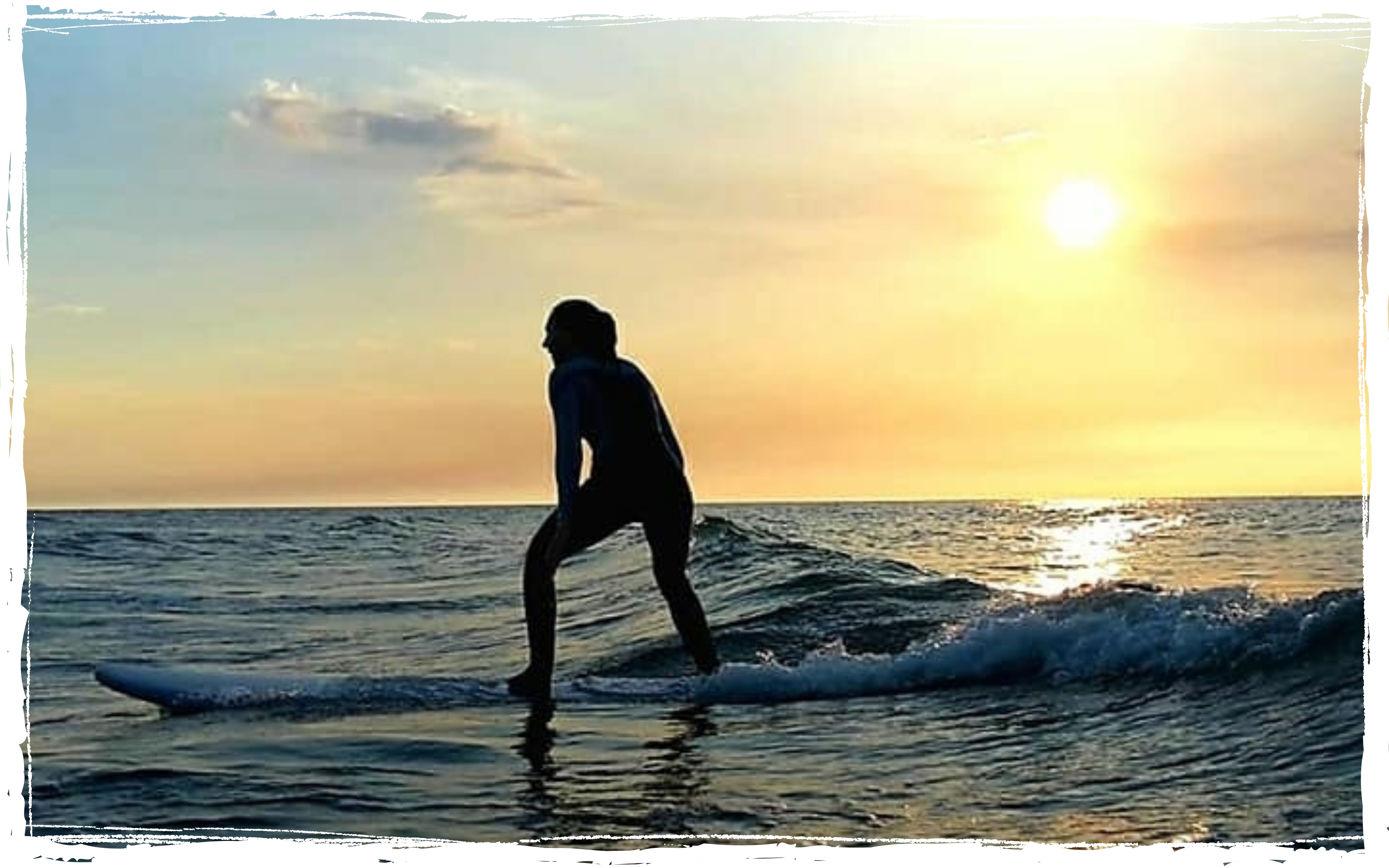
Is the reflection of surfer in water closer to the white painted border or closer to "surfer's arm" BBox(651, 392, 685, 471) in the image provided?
"surfer's arm" BBox(651, 392, 685, 471)

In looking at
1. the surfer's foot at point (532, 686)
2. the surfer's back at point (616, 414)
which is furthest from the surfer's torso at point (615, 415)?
the surfer's foot at point (532, 686)

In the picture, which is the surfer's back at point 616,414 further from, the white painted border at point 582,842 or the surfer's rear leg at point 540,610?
the white painted border at point 582,842

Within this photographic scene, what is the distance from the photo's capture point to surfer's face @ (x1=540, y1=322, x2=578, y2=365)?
593 centimetres

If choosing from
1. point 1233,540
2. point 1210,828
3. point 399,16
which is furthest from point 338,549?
point 1210,828

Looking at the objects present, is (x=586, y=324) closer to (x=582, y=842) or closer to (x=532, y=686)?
(x=532, y=686)

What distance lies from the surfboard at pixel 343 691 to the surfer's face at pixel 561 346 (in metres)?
1.37

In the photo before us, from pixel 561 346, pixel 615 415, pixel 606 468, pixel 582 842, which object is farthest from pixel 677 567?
pixel 582 842

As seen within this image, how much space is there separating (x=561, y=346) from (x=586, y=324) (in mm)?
131

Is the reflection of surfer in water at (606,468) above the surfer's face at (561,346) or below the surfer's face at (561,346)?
below

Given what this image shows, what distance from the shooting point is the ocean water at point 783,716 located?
419cm

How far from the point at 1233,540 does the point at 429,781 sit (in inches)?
451

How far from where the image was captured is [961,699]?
19.3 feet

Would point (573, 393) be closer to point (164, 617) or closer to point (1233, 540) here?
point (164, 617)

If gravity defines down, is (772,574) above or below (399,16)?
below
